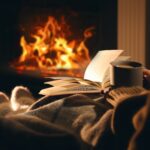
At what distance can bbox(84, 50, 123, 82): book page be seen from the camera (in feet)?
3.36

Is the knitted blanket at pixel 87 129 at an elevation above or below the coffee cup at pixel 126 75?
below

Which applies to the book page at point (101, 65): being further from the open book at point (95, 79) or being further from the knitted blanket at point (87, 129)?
the knitted blanket at point (87, 129)

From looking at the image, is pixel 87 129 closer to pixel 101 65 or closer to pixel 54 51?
pixel 101 65

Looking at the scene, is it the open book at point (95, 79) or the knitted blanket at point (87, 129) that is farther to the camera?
the open book at point (95, 79)

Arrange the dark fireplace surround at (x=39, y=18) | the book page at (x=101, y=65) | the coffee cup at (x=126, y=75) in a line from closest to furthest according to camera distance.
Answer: the coffee cup at (x=126, y=75)
the book page at (x=101, y=65)
the dark fireplace surround at (x=39, y=18)

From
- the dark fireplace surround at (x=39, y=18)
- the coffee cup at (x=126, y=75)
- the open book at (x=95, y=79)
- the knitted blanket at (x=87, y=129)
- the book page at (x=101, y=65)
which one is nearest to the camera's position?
the knitted blanket at (x=87, y=129)

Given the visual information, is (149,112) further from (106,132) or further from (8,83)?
(8,83)

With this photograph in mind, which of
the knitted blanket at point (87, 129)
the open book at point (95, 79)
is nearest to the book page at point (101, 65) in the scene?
the open book at point (95, 79)

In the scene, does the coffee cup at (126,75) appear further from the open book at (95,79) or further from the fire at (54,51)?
the fire at (54,51)

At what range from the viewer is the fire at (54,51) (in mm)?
2104

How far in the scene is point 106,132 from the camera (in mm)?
510

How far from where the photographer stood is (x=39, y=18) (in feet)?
6.87

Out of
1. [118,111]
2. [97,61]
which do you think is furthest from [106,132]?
[97,61]

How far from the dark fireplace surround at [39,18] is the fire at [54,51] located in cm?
4
